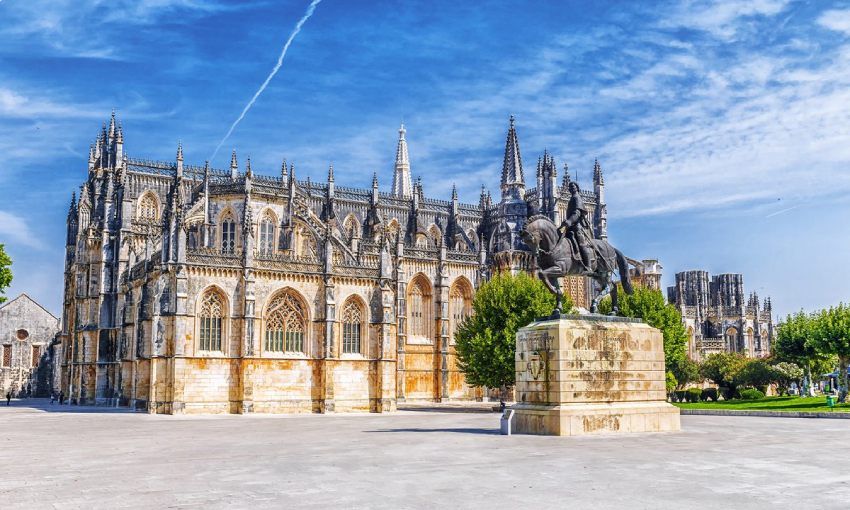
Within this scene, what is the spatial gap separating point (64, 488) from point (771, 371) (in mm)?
61912

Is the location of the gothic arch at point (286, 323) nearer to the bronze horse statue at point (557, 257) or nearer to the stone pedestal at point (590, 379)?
the stone pedestal at point (590, 379)

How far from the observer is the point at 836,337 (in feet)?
158

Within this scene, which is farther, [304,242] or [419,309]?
[419,309]

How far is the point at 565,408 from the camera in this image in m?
22.7

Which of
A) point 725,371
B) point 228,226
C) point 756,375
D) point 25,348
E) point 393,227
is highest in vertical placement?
point 393,227

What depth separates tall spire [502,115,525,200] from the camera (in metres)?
81.8

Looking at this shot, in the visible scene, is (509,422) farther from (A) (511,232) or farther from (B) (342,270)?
(A) (511,232)

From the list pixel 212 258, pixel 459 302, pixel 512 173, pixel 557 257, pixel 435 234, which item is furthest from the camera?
pixel 512 173

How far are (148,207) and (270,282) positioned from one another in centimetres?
2103

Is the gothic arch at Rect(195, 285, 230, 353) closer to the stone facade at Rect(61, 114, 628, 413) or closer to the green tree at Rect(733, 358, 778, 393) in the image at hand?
the stone facade at Rect(61, 114, 628, 413)

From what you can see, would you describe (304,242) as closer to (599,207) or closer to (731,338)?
(599,207)

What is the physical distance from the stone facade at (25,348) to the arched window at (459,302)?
148ft

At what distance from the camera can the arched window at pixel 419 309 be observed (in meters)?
66.7

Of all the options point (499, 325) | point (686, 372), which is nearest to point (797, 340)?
point (686, 372)
